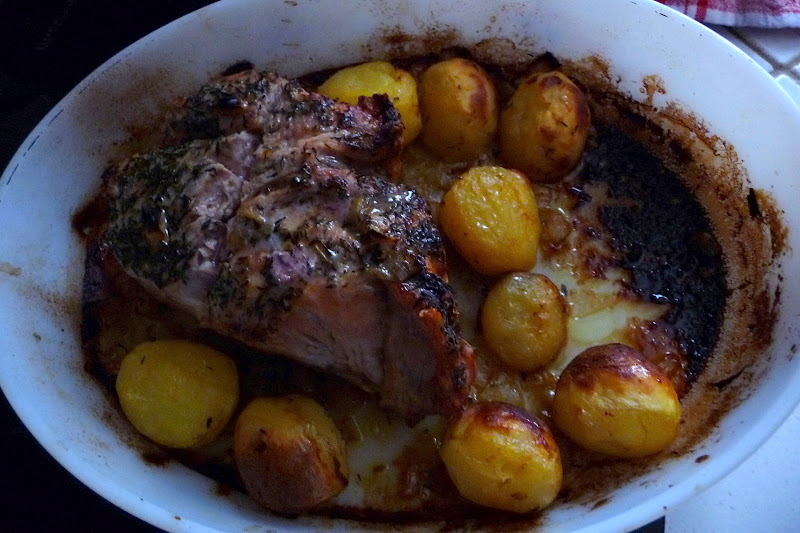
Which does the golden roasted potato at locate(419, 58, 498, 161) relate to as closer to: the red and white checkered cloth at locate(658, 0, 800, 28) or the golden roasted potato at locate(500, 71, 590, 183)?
the golden roasted potato at locate(500, 71, 590, 183)

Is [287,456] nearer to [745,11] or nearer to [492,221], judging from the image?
[492,221]

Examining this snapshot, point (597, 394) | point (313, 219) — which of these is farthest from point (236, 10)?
point (597, 394)

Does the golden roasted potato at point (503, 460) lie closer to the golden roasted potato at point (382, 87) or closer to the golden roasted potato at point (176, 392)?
the golden roasted potato at point (176, 392)

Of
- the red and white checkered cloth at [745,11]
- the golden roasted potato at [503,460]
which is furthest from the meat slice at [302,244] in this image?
the red and white checkered cloth at [745,11]

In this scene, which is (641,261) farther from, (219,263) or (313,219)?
(219,263)

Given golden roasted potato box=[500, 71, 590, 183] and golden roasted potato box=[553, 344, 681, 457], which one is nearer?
golden roasted potato box=[553, 344, 681, 457]

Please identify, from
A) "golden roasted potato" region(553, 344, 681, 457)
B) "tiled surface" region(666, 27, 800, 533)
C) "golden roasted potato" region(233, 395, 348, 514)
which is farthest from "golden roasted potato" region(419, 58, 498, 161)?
"tiled surface" region(666, 27, 800, 533)
